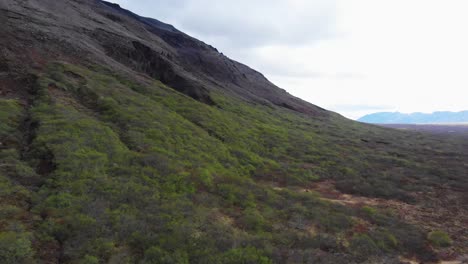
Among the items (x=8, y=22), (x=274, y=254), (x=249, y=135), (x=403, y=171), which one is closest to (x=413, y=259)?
(x=274, y=254)

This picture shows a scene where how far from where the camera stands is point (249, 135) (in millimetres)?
46031

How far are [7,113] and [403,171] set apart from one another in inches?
A: 1828

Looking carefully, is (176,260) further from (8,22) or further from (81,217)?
(8,22)

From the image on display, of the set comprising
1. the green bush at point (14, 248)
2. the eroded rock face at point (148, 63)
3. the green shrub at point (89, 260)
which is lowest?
the green shrub at point (89, 260)

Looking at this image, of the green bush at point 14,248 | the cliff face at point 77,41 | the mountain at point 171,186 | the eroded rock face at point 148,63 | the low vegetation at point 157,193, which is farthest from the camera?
the eroded rock face at point 148,63

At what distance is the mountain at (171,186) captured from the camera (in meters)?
15.2

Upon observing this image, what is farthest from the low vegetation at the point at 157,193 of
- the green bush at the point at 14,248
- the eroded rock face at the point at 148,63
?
the eroded rock face at the point at 148,63

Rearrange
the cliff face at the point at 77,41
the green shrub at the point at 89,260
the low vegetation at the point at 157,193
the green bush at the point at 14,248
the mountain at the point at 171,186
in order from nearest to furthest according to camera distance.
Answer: the green bush at the point at 14,248 < the green shrub at the point at 89,260 < the low vegetation at the point at 157,193 < the mountain at the point at 171,186 < the cliff face at the point at 77,41

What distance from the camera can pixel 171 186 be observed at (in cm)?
2161

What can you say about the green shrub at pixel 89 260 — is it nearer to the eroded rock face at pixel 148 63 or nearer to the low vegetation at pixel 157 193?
the low vegetation at pixel 157 193

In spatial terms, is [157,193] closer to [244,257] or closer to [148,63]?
[244,257]

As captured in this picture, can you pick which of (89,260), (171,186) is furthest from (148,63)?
(89,260)

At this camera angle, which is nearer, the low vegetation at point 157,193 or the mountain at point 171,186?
the low vegetation at point 157,193

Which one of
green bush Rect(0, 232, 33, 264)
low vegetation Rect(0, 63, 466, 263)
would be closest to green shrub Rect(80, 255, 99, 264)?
low vegetation Rect(0, 63, 466, 263)
